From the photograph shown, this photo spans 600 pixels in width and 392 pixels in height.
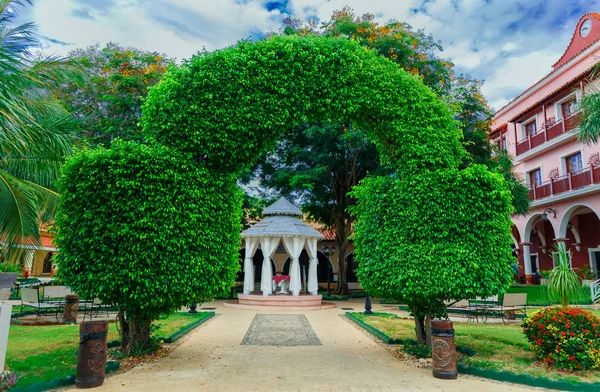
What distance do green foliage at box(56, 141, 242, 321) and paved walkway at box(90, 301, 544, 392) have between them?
1.16m

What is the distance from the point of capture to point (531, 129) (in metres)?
26.3

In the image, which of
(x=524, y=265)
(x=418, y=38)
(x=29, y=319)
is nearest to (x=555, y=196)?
(x=524, y=265)

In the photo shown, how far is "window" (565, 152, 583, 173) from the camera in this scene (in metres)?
21.9

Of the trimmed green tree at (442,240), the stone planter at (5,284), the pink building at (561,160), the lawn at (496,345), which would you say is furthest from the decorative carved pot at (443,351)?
the stone planter at (5,284)

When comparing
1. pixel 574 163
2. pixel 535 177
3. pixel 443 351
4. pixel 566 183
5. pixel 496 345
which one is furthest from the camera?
pixel 535 177

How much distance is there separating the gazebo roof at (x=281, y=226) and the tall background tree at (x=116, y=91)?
668 centimetres

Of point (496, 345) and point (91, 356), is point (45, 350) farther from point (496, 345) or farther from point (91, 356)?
point (496, 345)

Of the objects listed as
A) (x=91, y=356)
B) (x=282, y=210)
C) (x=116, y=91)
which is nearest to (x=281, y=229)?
(x=282, y=210)

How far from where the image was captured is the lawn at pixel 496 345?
6672mm

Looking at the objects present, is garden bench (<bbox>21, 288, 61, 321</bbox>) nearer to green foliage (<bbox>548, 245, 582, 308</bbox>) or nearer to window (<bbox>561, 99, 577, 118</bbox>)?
green foliage (<bbox>548, 245, 582, 308</bbox>)

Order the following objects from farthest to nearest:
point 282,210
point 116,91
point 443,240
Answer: point 282,210
point 116,91
point 443,240

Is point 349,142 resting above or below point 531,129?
below

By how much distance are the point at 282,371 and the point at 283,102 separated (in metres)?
4.80

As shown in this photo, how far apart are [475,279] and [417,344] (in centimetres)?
209
